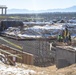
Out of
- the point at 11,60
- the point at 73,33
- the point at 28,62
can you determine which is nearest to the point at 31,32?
the point at 73,33

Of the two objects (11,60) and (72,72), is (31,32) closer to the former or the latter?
(11,60)

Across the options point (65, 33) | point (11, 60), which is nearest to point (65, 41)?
point (65, 33)

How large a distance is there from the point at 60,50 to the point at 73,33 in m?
19.9

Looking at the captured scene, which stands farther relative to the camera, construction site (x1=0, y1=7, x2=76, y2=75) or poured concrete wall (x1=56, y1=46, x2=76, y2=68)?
poured concrete wall (x1=56, y1=46, x2=76, y2=68)

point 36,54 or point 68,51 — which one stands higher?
point 68,51

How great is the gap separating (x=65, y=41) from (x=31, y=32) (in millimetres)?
13031

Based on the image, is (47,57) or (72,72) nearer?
(72,72)

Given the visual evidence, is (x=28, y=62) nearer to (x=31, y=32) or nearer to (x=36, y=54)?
(x=36, y=54)

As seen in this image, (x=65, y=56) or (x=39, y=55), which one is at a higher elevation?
(x=65, y=56)

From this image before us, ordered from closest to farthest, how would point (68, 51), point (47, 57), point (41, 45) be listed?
point (68, 51)
point (47, 57)
point (41, 45)

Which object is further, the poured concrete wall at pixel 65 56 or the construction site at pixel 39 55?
the poured concrete wall at pixel 65 56

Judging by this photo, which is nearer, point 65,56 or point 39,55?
point 65,56

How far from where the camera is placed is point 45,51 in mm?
22188

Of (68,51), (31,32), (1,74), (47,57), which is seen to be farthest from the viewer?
(31,32)
